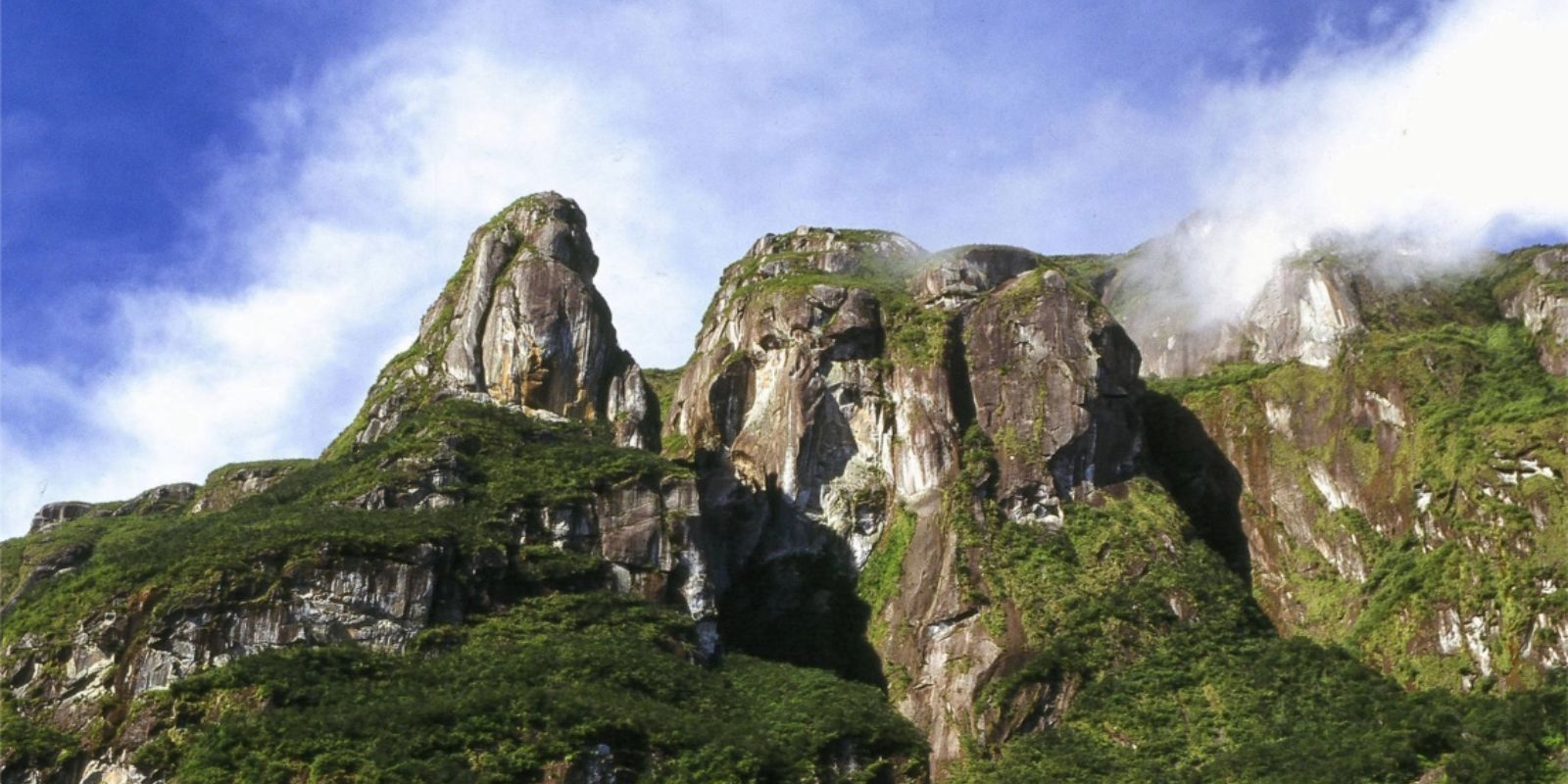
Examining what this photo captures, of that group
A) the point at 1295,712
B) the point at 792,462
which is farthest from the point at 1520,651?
the point at 792,462

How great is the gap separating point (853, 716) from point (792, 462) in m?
21.8

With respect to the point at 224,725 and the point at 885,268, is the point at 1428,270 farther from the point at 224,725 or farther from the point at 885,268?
the point at 224,725

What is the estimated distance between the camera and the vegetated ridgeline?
55562mm

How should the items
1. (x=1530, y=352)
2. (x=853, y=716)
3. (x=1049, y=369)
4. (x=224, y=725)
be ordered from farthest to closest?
(x=1530, y=352) < (x=1049, y=369) < (x=853, y=716) < (x=224, y=725)

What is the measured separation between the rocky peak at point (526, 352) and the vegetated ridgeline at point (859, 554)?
0.24m

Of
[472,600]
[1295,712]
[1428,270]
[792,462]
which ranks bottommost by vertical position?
[1295,712]

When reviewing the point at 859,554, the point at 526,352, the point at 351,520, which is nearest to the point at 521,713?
the point at 351,520

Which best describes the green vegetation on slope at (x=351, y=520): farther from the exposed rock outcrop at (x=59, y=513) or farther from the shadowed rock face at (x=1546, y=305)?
the shadowed rock face at (x=1546, y=305)

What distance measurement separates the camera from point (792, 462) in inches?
3159

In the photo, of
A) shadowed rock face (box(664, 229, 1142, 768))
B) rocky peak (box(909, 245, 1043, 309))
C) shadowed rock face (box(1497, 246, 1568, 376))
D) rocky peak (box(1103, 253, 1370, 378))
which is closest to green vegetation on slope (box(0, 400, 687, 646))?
shadowed rock face (box(664, 229, 1142, 768))

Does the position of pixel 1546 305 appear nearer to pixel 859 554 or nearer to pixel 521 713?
pixel 859 554

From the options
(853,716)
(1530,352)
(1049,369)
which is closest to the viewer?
(853,716)

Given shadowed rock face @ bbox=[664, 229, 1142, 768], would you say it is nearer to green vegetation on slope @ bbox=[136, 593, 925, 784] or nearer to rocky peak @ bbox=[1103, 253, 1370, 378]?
green vegetation on slope @ bbox=[136, 593, 925, 784]

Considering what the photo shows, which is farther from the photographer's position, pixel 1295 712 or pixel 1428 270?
pixel 1428 270
